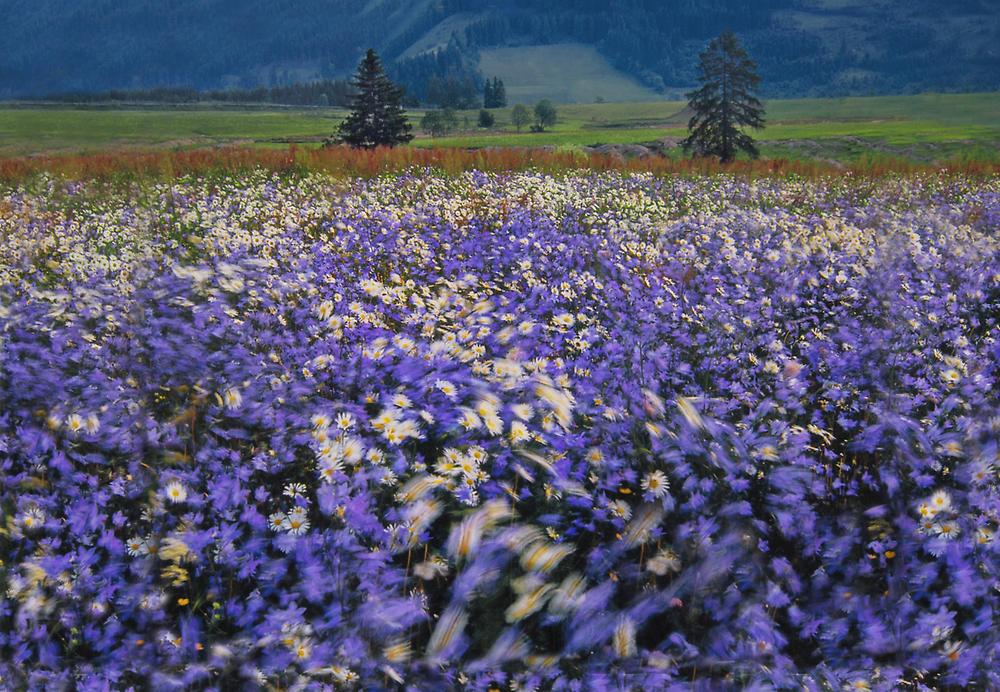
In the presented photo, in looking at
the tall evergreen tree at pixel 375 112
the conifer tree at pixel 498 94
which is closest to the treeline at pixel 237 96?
the conifer tree at pixel 498 94

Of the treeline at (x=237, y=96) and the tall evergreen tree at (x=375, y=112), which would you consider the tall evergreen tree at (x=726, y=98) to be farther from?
the treeline at (x=237, y=96)

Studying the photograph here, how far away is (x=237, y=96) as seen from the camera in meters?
194

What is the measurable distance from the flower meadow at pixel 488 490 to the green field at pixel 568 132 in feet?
99.7

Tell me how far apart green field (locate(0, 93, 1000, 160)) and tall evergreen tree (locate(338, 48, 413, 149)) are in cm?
771

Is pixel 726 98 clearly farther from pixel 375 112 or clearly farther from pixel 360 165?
pixel 360 165

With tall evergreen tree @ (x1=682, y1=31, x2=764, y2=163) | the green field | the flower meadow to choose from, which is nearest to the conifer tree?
the green field

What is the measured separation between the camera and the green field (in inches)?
1655

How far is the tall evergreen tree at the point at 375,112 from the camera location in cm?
4038

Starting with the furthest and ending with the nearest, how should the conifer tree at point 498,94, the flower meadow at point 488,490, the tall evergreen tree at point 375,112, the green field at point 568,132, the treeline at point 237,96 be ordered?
the conifer tree at point 498,94, the treeline at point 237,96, the green field at point 568,132, the tall evergreen tree at point 375,112, the flower meadow at point 488,490

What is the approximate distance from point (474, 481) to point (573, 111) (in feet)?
631

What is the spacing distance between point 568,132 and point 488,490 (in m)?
95.4

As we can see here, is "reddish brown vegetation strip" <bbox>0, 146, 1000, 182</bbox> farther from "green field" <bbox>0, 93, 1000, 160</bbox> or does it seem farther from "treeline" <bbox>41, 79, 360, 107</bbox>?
"treeline" <bbox>41, 79, 360, 107</bbox>

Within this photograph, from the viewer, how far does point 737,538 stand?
2.93m

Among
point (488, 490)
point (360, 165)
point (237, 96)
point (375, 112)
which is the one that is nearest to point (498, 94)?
point (237, 96)
